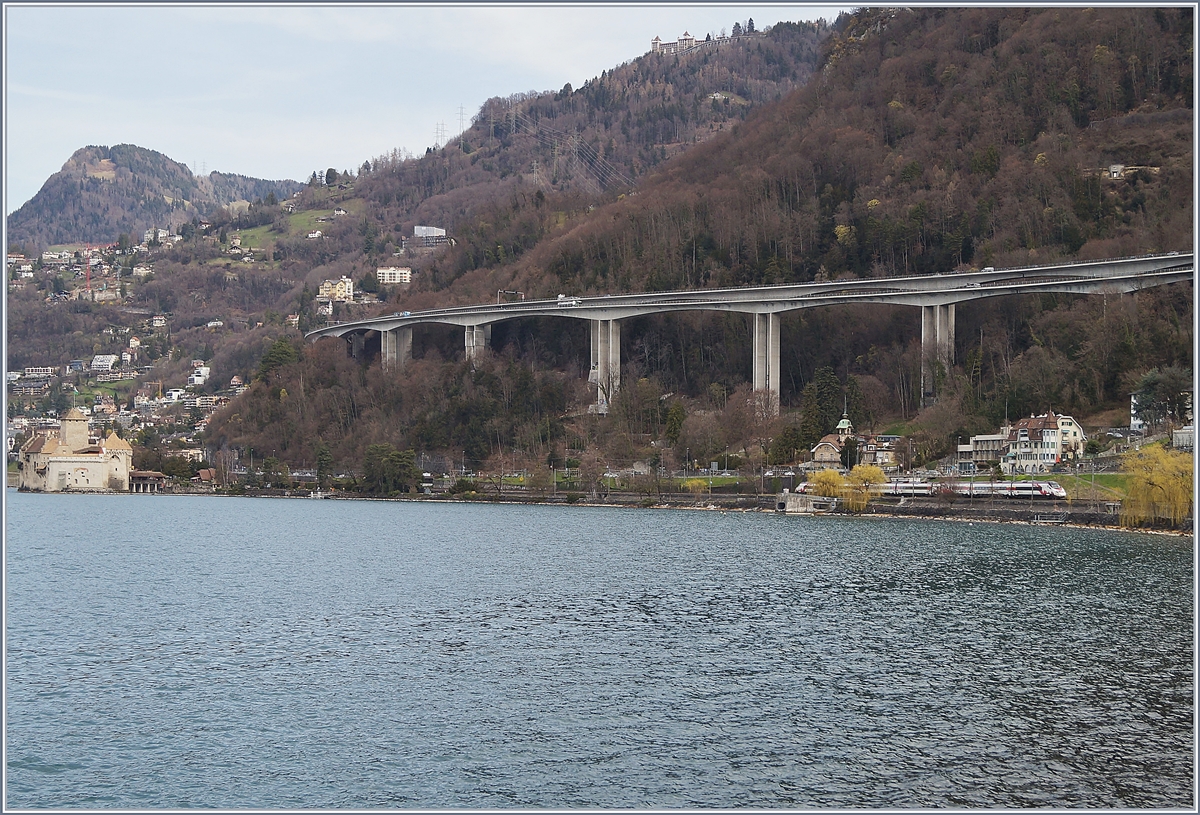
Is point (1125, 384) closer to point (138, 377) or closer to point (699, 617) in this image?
point (699, 617)

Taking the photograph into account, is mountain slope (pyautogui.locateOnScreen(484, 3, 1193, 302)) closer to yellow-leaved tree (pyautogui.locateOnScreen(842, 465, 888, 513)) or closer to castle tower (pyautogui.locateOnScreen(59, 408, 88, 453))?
yellow-leaved tree (pyautogui.locateOnScreen(842, 465, 888, 513))

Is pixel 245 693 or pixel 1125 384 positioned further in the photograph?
pixel 1125 384

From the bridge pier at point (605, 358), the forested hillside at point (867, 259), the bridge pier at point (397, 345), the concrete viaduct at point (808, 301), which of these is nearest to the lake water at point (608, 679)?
the concrete viaduct at point (808, 301)

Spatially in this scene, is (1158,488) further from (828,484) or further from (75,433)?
(75,433)

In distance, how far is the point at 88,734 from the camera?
955 inches

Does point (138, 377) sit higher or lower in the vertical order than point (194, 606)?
higher

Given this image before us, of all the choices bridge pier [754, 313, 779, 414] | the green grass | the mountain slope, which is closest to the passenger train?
the green grass

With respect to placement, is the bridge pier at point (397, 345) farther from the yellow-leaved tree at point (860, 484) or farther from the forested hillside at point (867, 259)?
the yellow-leaved tree at point (860, 484)

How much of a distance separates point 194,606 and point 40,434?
371 ft

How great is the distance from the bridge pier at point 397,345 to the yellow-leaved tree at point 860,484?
225 feet

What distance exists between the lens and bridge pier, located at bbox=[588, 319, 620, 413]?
112 metres

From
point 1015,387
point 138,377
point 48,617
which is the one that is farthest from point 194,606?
point 138,377

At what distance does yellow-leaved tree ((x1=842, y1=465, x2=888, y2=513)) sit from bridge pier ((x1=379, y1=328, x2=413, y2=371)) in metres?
68.6

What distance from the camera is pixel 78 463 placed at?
416ft
